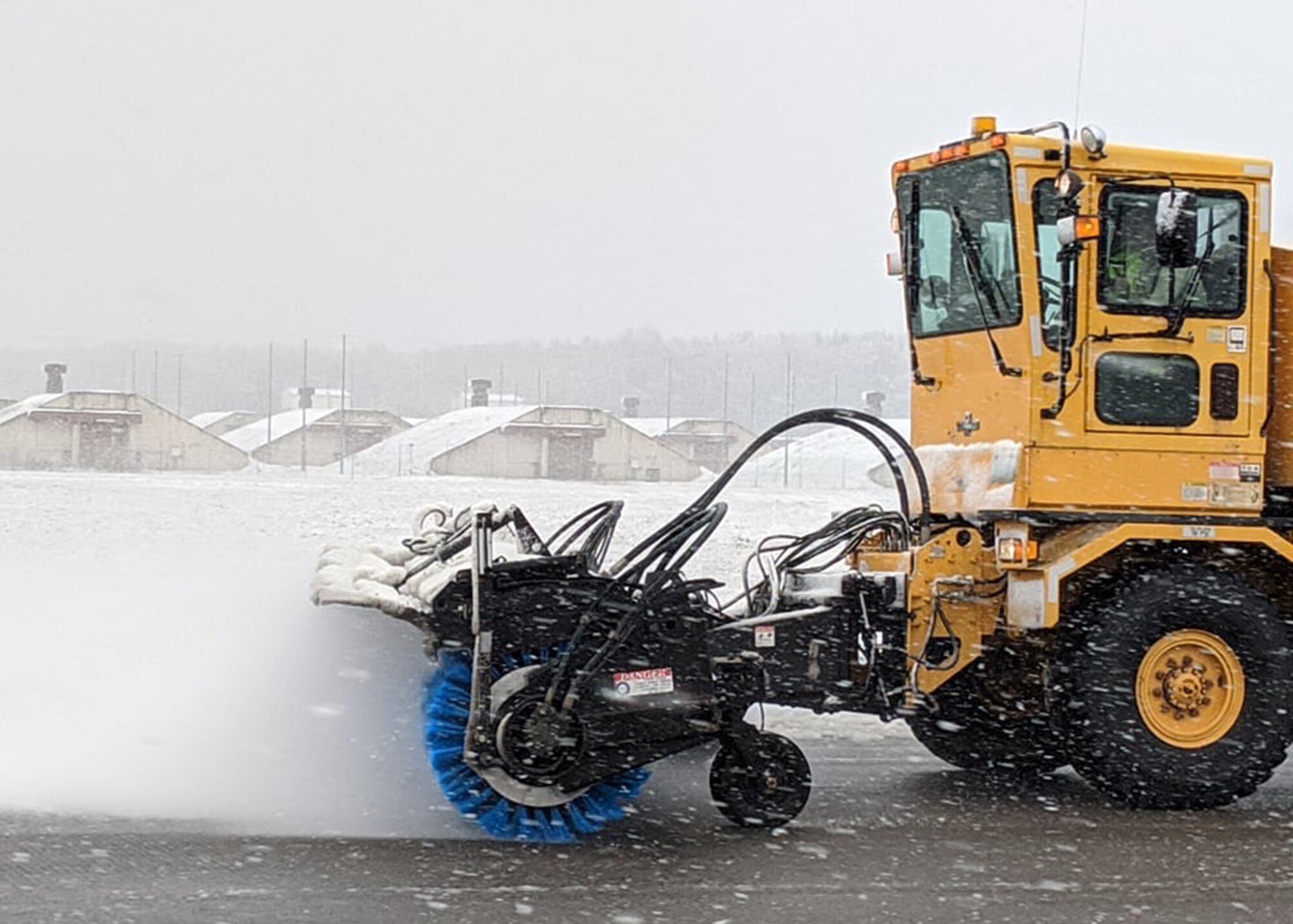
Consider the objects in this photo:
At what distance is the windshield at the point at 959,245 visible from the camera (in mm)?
7617

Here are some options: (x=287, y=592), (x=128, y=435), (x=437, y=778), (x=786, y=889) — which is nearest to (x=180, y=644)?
(x=287, y=592)

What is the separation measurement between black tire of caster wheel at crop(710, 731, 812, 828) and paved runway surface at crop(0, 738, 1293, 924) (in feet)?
0.27

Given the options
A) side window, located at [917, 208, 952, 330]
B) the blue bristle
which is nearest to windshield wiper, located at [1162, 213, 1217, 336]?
side window, located at [917, 208, 952, 330]

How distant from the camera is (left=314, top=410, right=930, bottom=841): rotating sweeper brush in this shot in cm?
628

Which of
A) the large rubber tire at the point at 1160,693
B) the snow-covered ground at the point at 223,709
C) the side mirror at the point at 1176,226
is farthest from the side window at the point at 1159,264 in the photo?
the snow-covered ground at the point at 223,709

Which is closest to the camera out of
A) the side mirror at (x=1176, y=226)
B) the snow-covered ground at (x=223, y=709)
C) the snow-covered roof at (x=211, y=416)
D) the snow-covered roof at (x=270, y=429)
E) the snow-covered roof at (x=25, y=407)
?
the snow-covered ground at (x=223, y=709)

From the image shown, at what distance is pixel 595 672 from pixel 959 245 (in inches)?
113

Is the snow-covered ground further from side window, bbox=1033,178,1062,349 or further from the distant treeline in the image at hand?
the distant treeline

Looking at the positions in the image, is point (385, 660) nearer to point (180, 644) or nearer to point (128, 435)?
point (180, 644)

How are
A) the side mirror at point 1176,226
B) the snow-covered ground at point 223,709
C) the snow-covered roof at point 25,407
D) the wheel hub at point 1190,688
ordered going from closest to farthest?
the snow-covered ground at point 223,709 < the side mirror at point 1176,226 < the wheel hub at point 1190,688 < the snow-covered roof at point 25,407

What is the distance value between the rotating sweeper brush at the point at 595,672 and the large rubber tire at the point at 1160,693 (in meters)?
0.96

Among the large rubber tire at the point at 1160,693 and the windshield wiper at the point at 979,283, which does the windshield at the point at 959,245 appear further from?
the large rubber tire at the point at 1160,693

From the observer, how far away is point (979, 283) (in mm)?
7785

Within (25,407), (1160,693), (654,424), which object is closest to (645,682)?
(1160,693)
